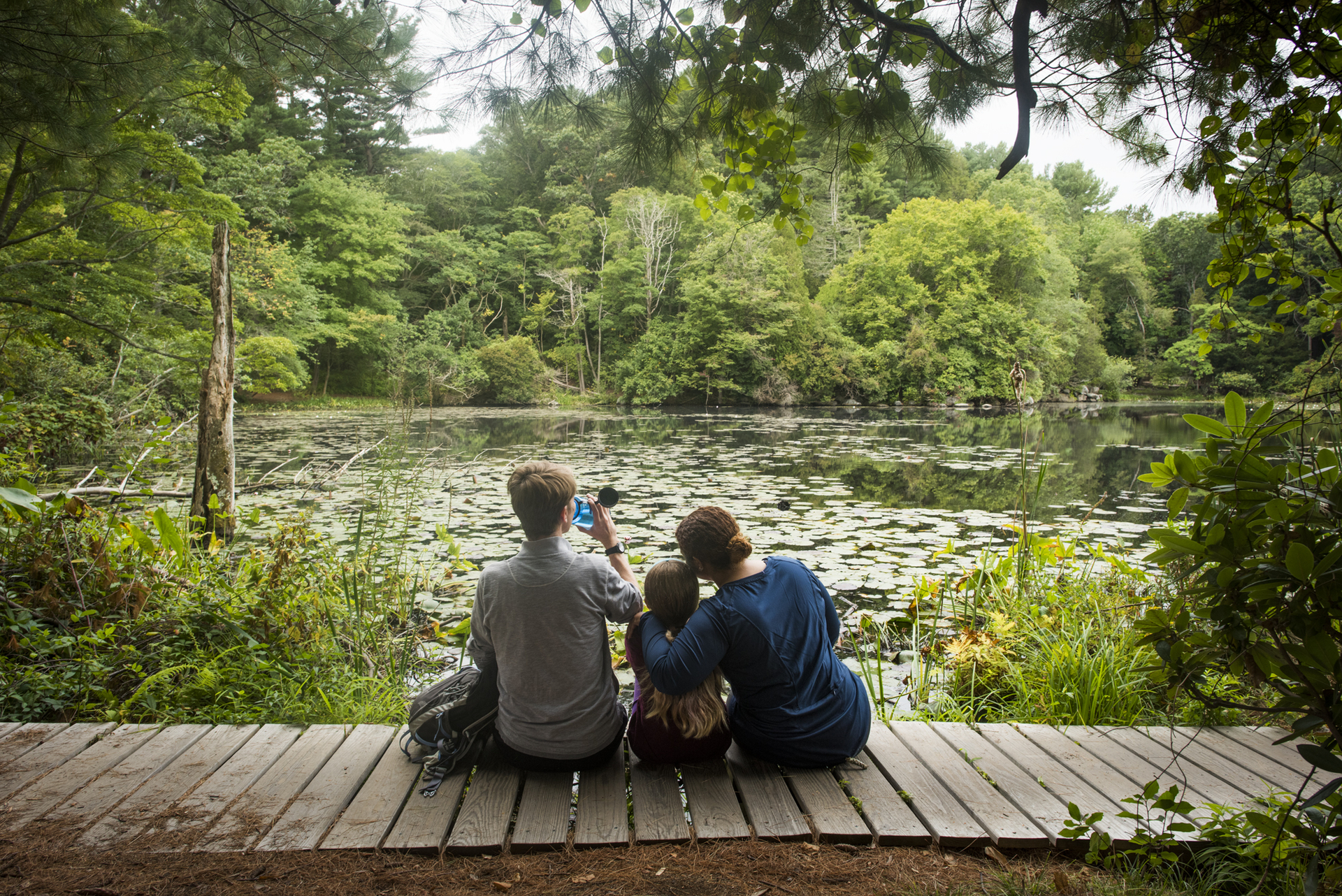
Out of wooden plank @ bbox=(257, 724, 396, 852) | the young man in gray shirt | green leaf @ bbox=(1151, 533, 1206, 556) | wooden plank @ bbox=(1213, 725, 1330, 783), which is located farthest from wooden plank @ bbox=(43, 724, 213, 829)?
wooden plank @ bbox=(1213, 725, 1330, 783)

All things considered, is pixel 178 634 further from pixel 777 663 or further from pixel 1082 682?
Answer: pixel 1082 682

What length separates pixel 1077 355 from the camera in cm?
3319

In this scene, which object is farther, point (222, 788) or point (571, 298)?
point (571, 298)

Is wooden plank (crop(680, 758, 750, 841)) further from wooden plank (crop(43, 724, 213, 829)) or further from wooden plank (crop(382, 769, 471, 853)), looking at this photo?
wooden plank (crop(43, 724, 213, 829))

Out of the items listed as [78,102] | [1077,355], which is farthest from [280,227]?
[1077,355]

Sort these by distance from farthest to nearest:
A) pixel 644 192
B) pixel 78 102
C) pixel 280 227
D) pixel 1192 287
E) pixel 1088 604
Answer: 1. pixel 1192 287
2. pixel 644 192
3. pixel 280 227
4. pixel 1088 604
5. pixel 78 102

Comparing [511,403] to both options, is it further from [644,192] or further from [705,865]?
[705,865]

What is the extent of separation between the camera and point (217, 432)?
16.4ft

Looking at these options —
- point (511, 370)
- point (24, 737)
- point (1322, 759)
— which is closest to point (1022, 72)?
point (1322, 759)

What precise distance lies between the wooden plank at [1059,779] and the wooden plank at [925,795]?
283 mm

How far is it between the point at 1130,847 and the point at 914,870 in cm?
56

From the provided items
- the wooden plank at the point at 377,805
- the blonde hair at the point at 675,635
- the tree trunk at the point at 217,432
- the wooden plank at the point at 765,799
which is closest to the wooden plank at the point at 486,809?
the wooden plank at the point at 377,805

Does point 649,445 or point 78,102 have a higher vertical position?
point 78,102

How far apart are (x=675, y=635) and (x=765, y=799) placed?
0.51 meters
